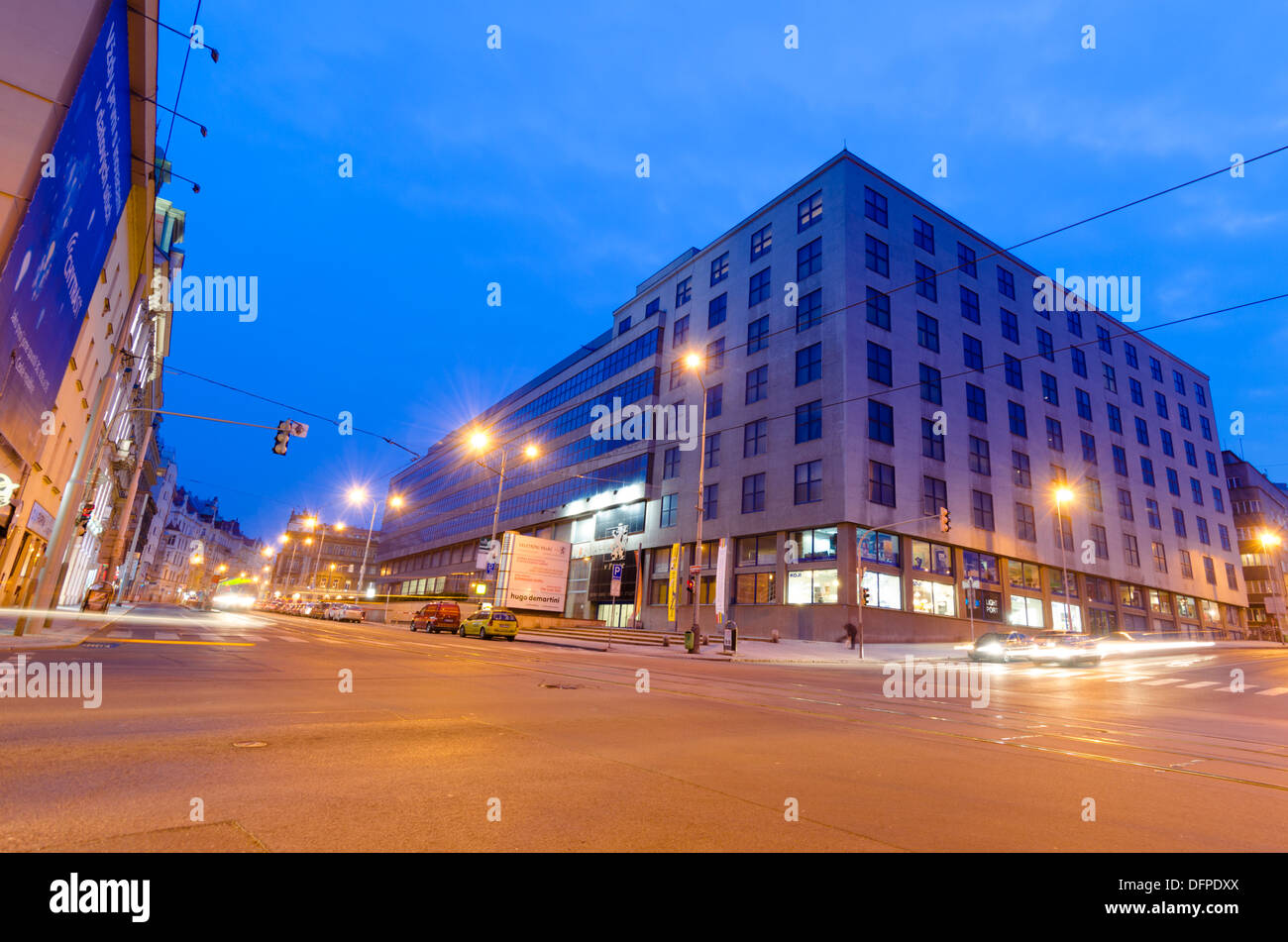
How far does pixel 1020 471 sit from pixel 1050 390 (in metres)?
10.2

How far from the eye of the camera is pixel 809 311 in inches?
1593

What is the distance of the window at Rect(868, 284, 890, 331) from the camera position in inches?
1540

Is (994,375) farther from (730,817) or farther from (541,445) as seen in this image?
(730,817)

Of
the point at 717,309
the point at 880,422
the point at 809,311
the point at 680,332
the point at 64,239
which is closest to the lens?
the point at 64,239

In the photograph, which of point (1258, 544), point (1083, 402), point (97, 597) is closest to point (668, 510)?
point (97, 597)

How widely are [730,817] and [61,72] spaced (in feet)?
52.7

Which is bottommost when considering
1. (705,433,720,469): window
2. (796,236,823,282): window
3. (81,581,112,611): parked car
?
(81,581,112,611): parked car

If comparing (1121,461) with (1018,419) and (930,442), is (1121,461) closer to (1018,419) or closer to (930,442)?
(1018,419)

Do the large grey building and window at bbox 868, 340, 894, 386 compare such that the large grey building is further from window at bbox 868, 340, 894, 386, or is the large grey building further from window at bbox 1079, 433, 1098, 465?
window at bbox 1079, 433, 1098, 465

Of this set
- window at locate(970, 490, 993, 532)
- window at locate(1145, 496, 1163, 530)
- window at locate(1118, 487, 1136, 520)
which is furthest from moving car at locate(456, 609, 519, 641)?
window at locate(1145, 496, 1163, 530)

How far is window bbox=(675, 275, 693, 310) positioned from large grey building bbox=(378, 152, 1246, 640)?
0.27 m

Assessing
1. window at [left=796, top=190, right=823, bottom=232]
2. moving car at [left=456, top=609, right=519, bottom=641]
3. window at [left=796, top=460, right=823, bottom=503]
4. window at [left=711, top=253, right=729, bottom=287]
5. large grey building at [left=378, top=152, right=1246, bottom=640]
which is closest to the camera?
moving car at [left=456, top=609, right=519, bottom=641]
